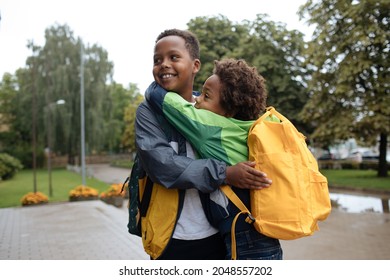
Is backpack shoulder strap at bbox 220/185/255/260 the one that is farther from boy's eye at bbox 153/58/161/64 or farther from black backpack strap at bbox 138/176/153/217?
boy's eye at bbox 153/58/161/64

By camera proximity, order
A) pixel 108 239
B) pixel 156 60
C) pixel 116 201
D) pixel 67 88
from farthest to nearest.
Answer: pixel 67 88
pixel 116 201
pixel 108 239
pixel 156 60

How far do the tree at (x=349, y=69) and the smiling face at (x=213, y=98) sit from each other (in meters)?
Result: 11.6

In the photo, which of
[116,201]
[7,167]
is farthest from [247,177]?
[7,167]

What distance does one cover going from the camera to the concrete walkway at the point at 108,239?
495 centimetres

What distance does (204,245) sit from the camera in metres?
1.37

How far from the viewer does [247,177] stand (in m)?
1.24

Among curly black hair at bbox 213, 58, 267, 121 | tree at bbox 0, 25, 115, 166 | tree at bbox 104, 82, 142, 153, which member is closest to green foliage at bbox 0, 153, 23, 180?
tree at bbox 0, 25, 115, 166

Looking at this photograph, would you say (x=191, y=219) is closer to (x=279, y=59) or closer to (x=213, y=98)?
(x=213, y=98)

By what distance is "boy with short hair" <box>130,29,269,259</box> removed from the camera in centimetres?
125

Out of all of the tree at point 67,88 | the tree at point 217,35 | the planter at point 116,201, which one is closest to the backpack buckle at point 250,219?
the planter at point 116,201

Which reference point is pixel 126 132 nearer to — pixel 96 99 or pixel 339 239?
pixel 96 99

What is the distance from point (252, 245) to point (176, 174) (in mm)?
343
